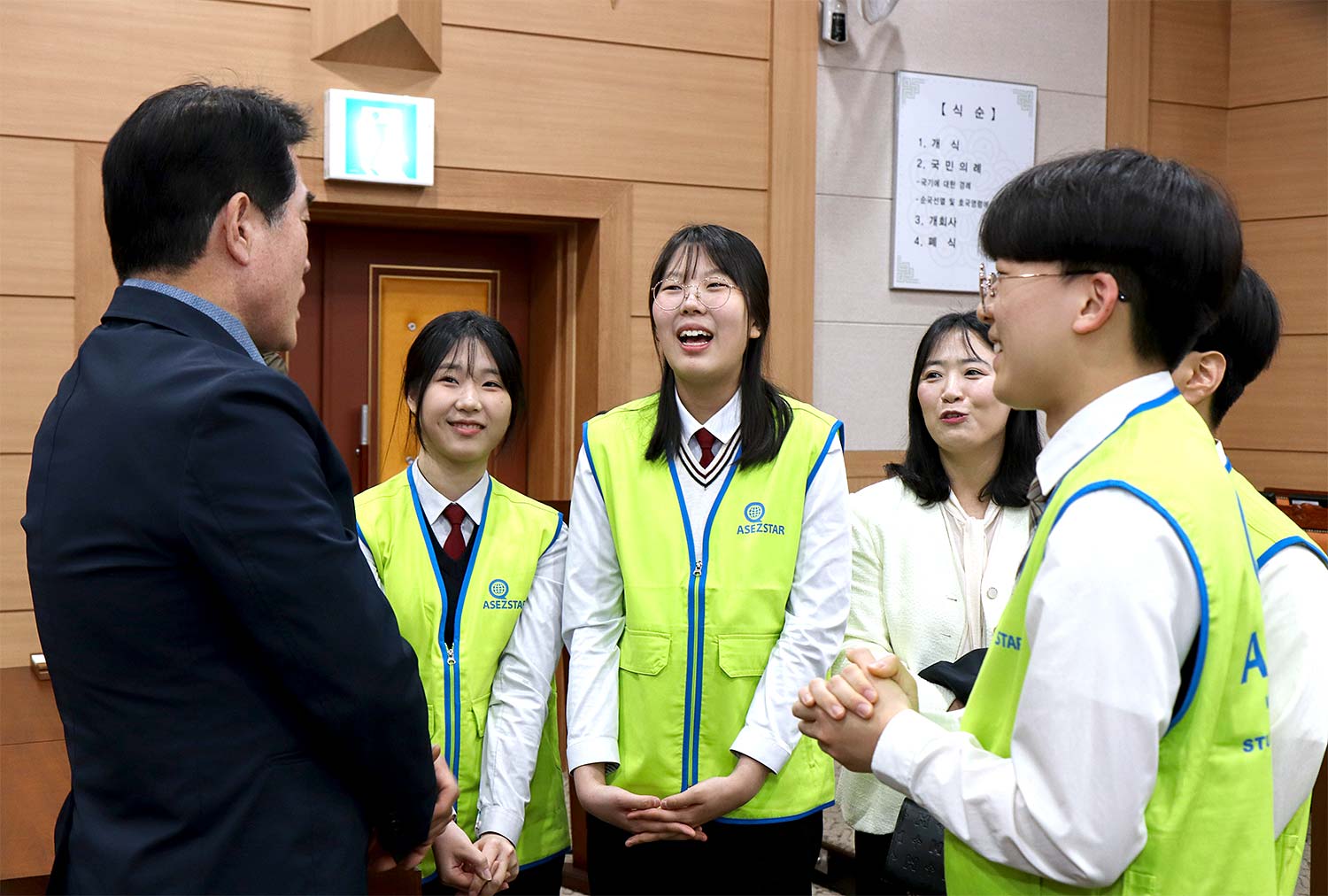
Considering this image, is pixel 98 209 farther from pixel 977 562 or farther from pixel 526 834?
pixel 977 562

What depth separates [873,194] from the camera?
4.52 metres

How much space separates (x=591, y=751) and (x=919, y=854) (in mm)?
535

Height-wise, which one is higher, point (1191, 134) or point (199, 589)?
point (1191, 134)

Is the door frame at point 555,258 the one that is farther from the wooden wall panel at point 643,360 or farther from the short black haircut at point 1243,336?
the short black haircut at point 1243,336

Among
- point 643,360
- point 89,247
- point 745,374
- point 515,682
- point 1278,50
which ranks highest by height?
point 1278,50

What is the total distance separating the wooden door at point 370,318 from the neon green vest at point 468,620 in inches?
81.0

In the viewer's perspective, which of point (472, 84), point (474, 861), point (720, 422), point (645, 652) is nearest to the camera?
point (474, 861)

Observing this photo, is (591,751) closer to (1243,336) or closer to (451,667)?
(451,667)

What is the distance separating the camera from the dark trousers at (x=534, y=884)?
194cm

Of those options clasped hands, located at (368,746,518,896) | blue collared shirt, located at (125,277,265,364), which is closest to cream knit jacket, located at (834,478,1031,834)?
clasped hands, located at (368,746,518,896)

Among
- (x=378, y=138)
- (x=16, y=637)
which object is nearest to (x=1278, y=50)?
(x=378, y=138)

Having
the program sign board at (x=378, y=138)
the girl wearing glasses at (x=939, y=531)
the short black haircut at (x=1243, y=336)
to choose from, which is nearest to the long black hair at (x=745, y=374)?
the girl wearing glasses at (x=939, y=531)

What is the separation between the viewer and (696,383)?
2.03 m

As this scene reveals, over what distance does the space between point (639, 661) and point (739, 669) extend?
163mm
